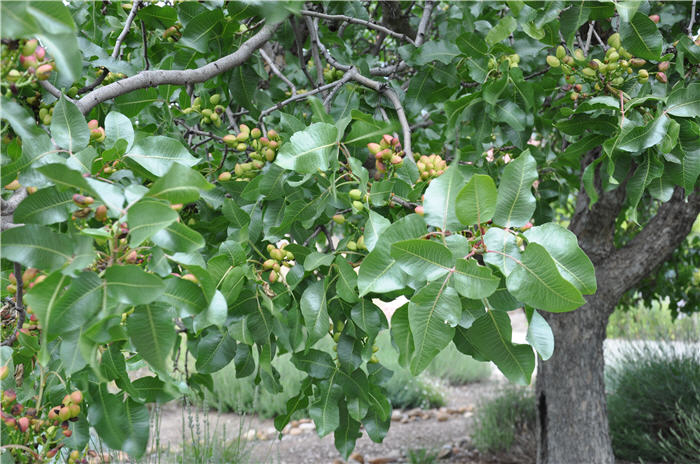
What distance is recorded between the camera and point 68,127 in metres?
0.89

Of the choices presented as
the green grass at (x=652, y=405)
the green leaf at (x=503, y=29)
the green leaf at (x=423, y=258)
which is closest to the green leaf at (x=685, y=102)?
the green leaf at (x=503, y=29)

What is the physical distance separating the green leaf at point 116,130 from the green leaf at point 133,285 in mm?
380

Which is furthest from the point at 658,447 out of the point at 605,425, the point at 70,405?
the point at 70,405

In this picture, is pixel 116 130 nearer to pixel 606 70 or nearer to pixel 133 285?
pixel 133 285

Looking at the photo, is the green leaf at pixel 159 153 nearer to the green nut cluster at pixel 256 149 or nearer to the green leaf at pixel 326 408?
the green nut cluster at pixel 256 149

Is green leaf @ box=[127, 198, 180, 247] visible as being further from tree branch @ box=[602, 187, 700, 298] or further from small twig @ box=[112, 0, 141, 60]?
tree branch @ box=[602, 187, 700, 298]

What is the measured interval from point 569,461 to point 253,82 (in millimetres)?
2403

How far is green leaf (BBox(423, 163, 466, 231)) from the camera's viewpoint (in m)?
0.82

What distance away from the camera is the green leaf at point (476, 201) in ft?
2.56

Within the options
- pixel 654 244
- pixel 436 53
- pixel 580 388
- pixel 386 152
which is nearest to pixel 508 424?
pixel 580 388

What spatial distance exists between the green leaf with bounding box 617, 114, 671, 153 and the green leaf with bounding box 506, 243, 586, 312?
538 mm

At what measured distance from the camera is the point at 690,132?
118cm

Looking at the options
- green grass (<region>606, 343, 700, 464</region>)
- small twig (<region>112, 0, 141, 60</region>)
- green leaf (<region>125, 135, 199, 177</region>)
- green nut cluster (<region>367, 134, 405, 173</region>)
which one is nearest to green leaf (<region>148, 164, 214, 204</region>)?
green leaf (<region>125, 135, 199, 177</region>)

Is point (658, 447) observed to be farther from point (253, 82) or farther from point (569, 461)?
point (253, 82)
